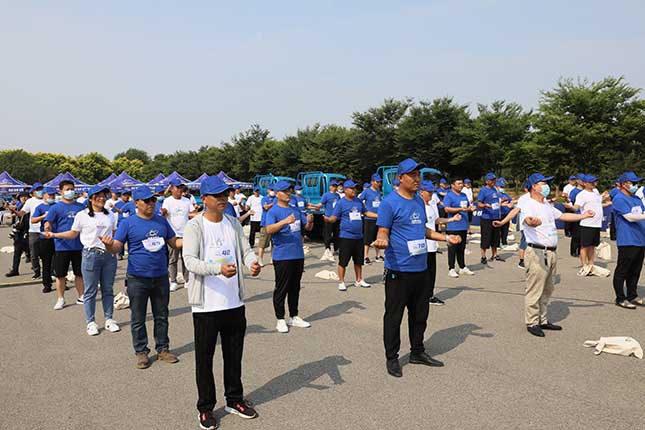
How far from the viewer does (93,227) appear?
6195 mm

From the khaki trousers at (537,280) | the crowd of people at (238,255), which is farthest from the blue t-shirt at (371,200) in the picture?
the khaki trousers at (537,280)

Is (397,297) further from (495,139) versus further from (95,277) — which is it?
(495,139)

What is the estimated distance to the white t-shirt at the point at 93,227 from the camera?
6.13 meters

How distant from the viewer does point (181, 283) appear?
918 cm

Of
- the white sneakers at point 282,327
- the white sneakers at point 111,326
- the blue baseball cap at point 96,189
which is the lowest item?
the white sneakers at point 111,326

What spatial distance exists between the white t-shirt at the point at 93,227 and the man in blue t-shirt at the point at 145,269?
1.31 meters

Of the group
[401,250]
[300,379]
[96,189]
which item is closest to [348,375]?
[300,379]

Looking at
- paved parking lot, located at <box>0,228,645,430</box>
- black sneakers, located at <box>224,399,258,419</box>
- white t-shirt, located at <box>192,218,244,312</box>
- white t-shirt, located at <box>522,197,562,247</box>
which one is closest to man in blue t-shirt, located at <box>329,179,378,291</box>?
paved parking lot, located at <box>0,228,645,430</box>

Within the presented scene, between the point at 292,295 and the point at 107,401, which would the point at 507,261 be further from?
the point at 107,401

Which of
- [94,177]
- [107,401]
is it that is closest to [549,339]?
[107,401]

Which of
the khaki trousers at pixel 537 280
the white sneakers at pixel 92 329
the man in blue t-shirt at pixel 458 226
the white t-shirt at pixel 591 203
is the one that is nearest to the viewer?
A: the khaki trousers at pixel 537 280

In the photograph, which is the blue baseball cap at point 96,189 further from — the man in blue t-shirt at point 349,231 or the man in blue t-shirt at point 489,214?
the man in blue t-shirt at point 489,214

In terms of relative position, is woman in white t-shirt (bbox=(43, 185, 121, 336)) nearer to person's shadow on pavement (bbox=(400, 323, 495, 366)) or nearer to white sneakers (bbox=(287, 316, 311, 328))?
white sneakers (bbox=(287, 316, 311, 328))

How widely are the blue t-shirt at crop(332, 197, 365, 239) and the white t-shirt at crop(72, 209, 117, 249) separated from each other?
153 inches
